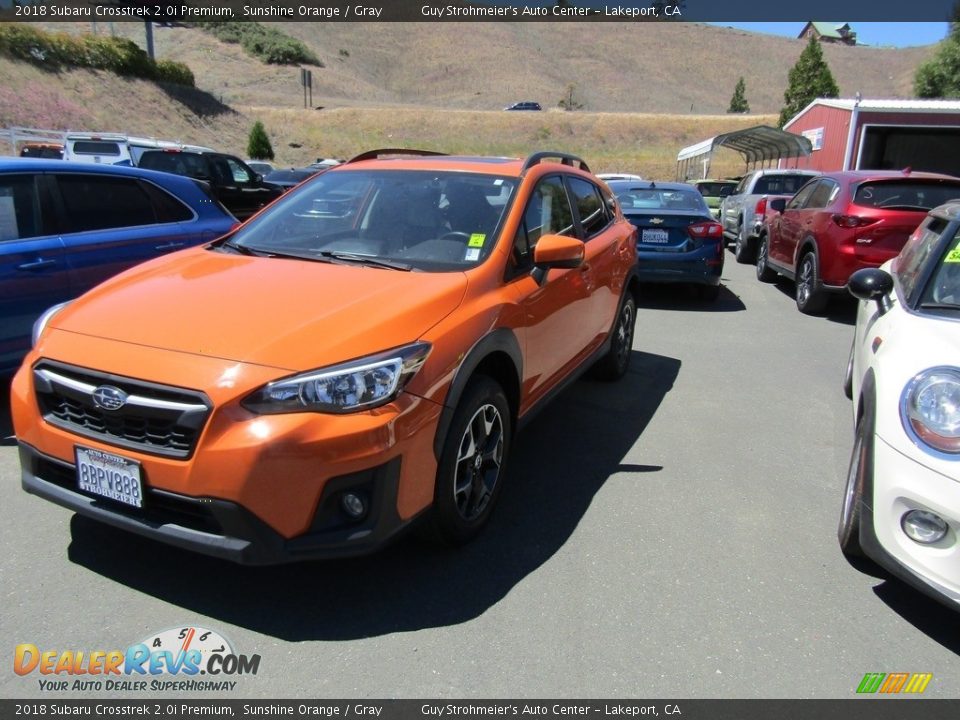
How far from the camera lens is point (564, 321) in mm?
4180

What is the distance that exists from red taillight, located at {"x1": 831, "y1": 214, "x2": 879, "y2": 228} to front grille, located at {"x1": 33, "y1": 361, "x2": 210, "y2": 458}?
777 cm

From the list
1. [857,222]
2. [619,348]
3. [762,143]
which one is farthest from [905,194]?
[762,143]

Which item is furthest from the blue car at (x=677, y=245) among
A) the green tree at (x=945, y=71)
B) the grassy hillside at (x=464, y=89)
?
the green tree at (x=945, y=71)

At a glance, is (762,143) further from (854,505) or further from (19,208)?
(19,208)

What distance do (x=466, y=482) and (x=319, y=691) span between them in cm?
107

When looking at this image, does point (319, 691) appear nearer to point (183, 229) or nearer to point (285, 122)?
point (183, 229)

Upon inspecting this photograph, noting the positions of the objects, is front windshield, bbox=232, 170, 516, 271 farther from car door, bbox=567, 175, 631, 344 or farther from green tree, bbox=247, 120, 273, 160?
green tree, bbox=247, 120, 273, 160

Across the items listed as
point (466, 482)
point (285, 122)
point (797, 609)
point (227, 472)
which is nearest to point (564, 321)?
point (466, 482)

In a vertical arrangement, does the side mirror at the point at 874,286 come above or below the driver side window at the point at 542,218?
below

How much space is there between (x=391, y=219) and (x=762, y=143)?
81.7 ft

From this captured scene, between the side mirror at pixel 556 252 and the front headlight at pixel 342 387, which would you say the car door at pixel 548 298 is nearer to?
the side mirror at pixel 556 252

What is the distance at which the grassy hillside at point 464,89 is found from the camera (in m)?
40.7

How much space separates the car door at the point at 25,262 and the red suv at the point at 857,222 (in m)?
7.73

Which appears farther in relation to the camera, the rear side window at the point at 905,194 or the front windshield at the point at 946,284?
the rear side window at the point at 905,194
